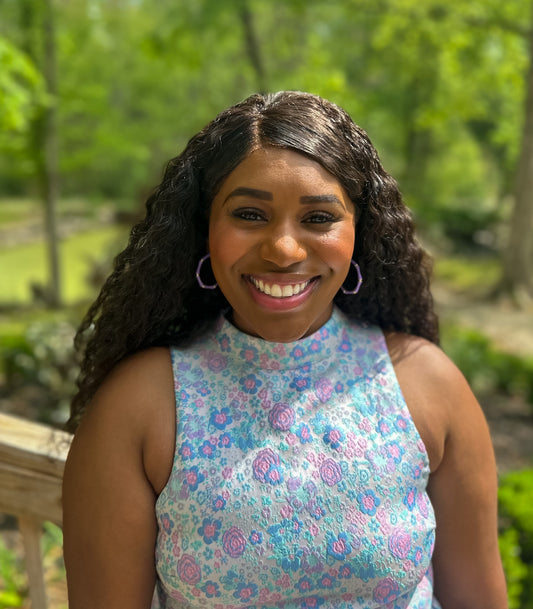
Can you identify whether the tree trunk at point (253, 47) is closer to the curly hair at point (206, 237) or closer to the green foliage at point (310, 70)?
the green foliage at point (310, 70)

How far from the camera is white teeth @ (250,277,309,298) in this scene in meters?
1.45

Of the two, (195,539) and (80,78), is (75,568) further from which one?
(80,78)

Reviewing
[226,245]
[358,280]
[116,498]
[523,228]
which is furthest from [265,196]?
[523,228]

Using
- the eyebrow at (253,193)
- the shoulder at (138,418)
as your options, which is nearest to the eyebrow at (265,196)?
the eyebrow at (253,193)

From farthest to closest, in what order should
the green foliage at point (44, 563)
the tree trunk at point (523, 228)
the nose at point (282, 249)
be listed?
the tree trunk at point (523, 228)
the green foliage at point (44, 563)
the nose at point (282, 249)

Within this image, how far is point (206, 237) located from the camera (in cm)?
161

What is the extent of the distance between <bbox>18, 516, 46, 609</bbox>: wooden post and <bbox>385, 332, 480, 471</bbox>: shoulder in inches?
36.6

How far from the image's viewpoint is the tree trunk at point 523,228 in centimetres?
1123

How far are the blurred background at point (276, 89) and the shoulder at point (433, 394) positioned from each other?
47.2 inches

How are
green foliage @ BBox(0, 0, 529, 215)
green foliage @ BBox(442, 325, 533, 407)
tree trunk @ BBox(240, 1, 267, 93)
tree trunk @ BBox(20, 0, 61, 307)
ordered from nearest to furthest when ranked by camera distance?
green foliage @ BBox(442, 325, 533, 407) → tree trunk @ BBox(20, 0, 61, 307) → green foliage @ BBox(0, 0, 529, 215) → tree trunk @ BBox(240, 1, 267, 93)

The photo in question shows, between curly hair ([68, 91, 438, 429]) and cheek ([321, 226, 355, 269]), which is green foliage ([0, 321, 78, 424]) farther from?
cheek ([321, 226, 355, 269])

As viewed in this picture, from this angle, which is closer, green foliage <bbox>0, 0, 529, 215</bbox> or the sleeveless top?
the sleeveless top

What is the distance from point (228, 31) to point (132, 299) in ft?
41.4

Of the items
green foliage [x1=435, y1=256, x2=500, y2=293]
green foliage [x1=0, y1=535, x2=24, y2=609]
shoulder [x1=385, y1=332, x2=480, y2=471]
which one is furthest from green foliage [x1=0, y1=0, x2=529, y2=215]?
shoulder [x1=385, y1=332, x2=480, y2=471]
